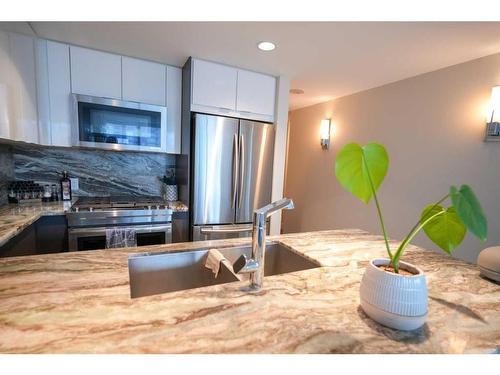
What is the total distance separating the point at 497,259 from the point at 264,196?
6.22 feet

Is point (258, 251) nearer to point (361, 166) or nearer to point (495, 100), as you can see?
point (361, 166)

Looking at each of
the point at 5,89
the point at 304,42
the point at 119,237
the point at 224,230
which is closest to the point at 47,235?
the point at 119,237

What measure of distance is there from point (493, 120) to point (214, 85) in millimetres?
2310

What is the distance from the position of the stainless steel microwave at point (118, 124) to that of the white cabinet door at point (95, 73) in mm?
88

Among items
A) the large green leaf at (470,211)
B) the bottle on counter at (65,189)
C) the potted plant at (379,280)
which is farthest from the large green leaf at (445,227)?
the bottle on counter at (65,189)

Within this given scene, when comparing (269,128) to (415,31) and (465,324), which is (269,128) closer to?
(415,31)

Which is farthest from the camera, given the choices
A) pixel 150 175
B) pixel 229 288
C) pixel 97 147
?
pixel 150 175

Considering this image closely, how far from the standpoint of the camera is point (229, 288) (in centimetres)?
84

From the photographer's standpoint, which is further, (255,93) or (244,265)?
(255,93)

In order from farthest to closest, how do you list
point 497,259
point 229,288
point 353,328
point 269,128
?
point 269,128
point 497,259
point 229,288
point 353,328

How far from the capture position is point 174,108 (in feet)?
8.33

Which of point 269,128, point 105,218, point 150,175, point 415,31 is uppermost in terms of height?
point 415,31

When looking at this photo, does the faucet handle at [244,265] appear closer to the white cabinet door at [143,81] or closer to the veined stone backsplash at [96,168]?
the white cabinet door at [143,81]
